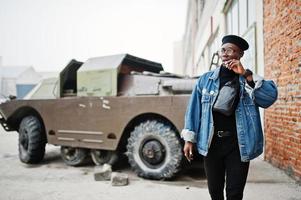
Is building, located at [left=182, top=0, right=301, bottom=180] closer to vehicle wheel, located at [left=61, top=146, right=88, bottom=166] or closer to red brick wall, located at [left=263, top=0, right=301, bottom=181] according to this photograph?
red brick wall, located at [left=263, top=0, right=301, bottom=181]

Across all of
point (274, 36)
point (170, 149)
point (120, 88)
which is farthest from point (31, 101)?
point (274, 36)

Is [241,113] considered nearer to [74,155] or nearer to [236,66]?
[236,66]

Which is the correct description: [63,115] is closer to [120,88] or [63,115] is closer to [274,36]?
[120,88]

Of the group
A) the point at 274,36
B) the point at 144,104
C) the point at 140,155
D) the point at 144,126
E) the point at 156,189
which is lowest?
the point at 156,189

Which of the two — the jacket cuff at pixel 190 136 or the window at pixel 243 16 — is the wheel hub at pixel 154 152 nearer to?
the jacket cuff at pixel 190 136

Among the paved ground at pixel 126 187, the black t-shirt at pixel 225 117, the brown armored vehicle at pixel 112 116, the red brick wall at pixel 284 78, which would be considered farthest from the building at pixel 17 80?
the black t-shirt at pixel 225 117

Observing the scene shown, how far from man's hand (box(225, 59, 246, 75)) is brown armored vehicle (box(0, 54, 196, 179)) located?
2216 mm

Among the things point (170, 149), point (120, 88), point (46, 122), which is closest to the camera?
point (170, 149)

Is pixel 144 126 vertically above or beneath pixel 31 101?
beneath

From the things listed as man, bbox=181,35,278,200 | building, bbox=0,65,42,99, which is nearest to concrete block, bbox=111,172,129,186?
man, bbox=181,35,278,200

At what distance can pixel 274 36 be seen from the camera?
493 cm

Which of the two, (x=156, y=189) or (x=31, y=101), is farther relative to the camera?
(x=31, y=101)

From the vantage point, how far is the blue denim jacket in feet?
7.09

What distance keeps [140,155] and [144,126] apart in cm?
46
